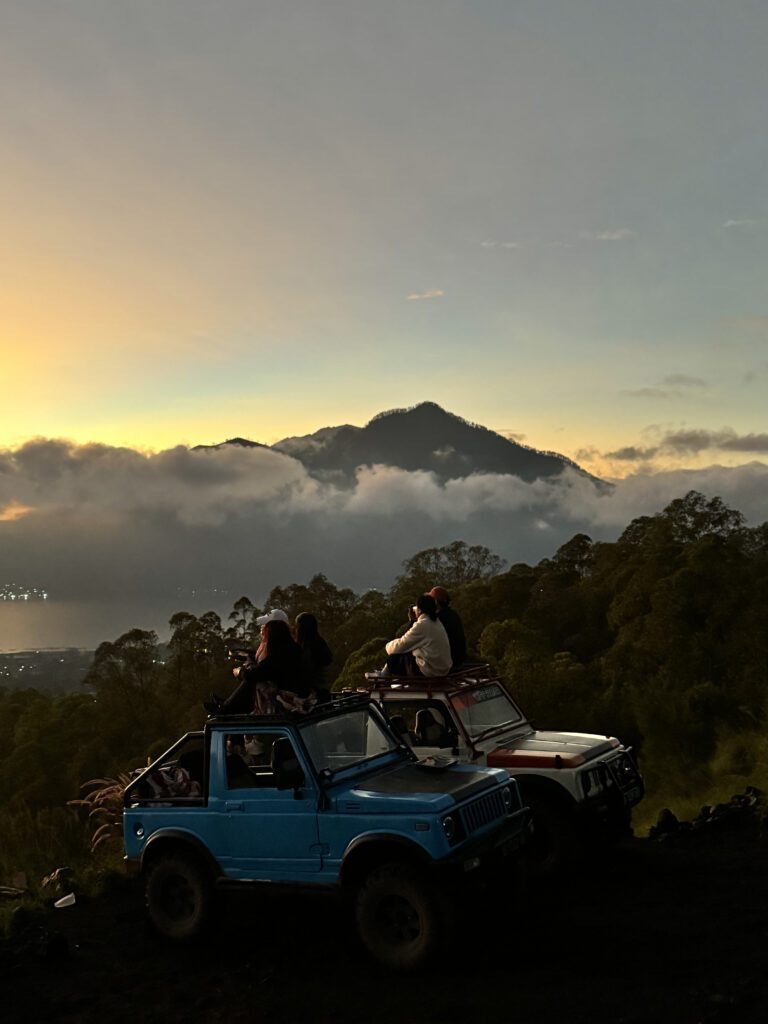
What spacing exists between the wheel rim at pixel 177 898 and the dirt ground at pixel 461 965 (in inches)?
11.6

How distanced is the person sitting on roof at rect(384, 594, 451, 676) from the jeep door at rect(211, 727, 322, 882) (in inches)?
132

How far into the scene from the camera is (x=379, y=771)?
8.80 meters

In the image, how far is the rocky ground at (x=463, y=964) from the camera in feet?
23.1

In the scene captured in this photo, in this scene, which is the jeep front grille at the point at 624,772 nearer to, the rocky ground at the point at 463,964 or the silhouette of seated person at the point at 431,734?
the rocky ground at the point at 463,964

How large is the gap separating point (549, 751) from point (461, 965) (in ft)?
11.0

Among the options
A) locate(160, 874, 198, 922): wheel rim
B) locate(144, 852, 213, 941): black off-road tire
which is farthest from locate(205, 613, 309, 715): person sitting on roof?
locate(160, 874, 198, 922): wheel rim

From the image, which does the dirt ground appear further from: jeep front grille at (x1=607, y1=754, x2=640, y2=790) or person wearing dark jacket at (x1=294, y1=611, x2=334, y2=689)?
person wearing dark jacket at (x1=294, y1=611, x2=334, y2=689)

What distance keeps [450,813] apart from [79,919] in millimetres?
5272

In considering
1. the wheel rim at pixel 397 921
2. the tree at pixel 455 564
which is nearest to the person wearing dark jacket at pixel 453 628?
the wheel rim at pixel 397 921

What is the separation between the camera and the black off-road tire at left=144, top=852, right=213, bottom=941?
A: 8812 millimetres

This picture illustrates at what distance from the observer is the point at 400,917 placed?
782 cm

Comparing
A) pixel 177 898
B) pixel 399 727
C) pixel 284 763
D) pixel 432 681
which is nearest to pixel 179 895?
pixel 177 898

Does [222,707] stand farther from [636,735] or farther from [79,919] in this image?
[636,735]

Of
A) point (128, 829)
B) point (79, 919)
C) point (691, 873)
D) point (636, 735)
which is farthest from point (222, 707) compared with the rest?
point (636, 735)
